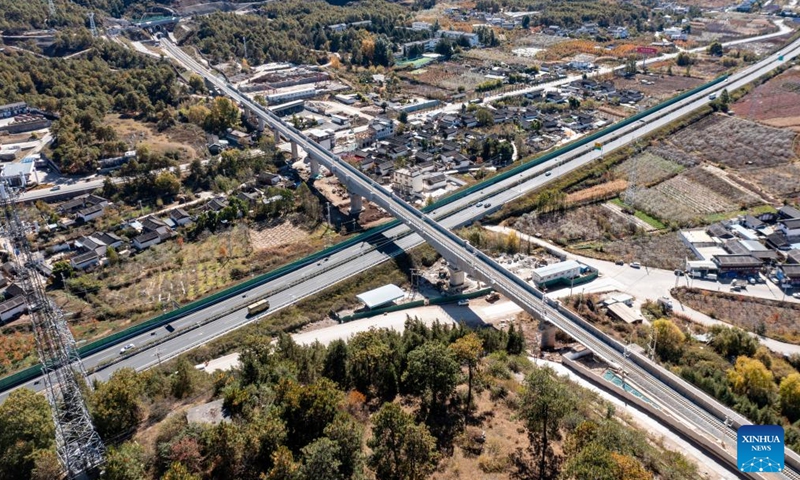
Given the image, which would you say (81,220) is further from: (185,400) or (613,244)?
(613,244)

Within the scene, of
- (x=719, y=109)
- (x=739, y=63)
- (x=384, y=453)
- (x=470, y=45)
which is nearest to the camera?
(x=384, y=453)

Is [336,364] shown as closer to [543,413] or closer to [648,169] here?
[543,413]

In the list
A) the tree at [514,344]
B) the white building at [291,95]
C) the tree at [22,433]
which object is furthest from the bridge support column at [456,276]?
the white building at [291,95]

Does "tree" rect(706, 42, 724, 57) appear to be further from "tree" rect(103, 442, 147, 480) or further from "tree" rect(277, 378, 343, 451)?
A: "tree" rect(103, 442, 147, 480)

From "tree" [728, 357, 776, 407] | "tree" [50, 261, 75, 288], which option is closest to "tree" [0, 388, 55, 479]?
"tree" [50, 261, 75, 288]

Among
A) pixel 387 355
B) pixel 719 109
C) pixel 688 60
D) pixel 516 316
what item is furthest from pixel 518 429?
pixel 688 60

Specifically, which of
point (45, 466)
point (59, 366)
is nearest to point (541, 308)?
point (59, 366)
